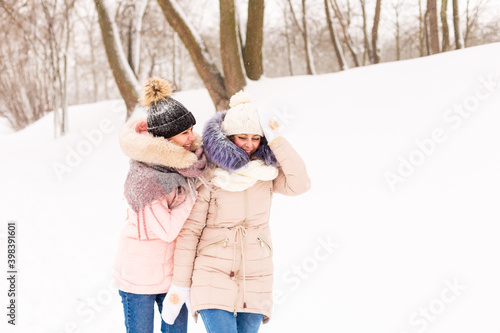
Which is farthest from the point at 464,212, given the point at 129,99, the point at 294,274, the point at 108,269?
the point at 129,99

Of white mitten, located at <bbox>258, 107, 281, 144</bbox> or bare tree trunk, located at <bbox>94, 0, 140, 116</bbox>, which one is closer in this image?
white mitten, located at <bbox>258, 107, 281, 144</bbox>

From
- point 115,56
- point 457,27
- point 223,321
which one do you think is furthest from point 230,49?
point 223,321

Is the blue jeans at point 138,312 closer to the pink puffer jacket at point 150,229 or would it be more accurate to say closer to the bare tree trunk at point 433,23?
the pink puffer jacket at point 150,229

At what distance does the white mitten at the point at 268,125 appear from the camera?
2.26m

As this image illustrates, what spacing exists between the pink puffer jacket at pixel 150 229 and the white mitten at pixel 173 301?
4.1 inches

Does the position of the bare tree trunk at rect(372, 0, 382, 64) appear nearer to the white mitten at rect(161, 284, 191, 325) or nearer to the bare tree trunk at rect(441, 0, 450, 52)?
the bare tree trunk at rect(441, 0, 450, 52)

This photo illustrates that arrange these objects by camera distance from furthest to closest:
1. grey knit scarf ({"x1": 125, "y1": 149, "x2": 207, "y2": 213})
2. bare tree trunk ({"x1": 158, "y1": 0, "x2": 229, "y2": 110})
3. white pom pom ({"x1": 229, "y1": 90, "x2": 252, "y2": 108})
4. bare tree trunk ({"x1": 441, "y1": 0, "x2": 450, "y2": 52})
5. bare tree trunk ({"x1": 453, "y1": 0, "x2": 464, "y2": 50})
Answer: bare tree trunk ({"x1": 453, "y1": 0, "x2": 464, "y2": 50}) → bare tree trunk ({"x1": 441, "y1": 0, "x2": 450, "y2": 52}) → bare tree trunk ({"x1": 158, "y1": 0, "x2": 229, "y2": 110}) → white pom pom ({"x1": 229, "y1": 90, "x2": 252, "y2": 108}) → grey knit scarf ({"x1": 125, "y1": 149, "x2": 207, "y2": 213})

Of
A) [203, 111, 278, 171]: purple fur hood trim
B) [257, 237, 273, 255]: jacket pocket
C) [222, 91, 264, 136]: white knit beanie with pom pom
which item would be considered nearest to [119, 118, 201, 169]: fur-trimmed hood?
[203, 111, 278, 171]: purple fur hood trim

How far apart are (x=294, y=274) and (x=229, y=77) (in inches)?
165

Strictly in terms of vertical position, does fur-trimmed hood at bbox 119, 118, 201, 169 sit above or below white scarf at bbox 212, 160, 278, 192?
above

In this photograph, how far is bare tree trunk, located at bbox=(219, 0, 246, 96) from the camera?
23.3 ft

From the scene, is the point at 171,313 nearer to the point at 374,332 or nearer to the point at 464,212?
the point at 374,332

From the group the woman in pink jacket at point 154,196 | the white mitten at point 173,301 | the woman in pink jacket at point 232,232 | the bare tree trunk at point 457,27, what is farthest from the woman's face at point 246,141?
the bare tree trunk at point 457,27

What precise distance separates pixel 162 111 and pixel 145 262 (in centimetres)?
81
